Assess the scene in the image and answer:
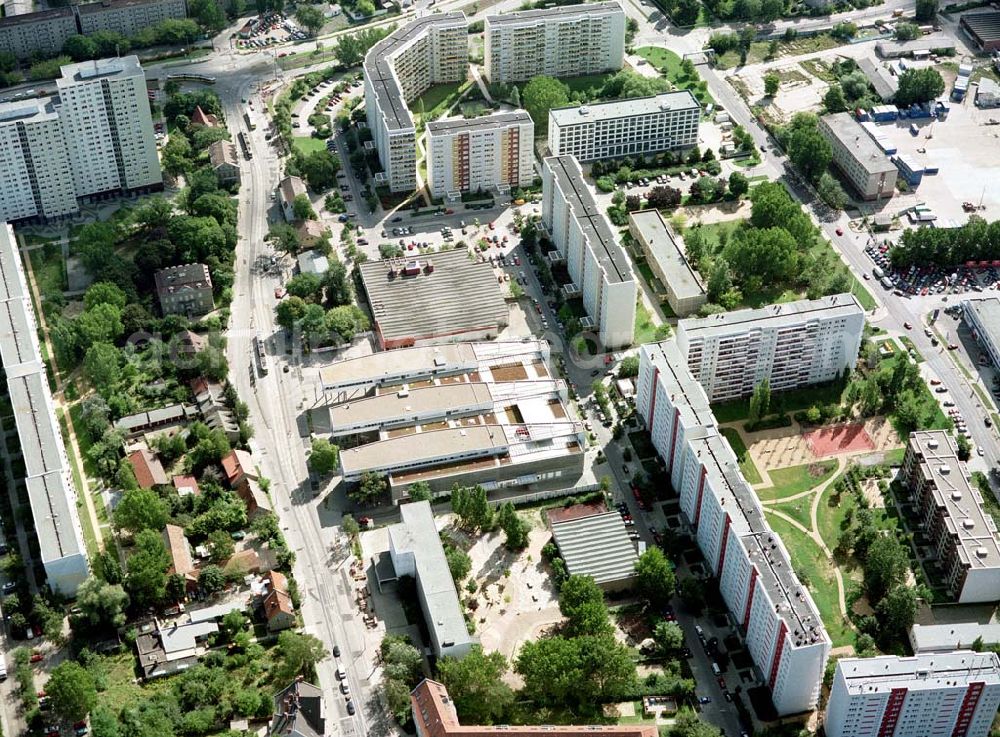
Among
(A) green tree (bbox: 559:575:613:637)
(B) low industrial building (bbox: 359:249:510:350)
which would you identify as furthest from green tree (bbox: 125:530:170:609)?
(B) low industrial building (bbox: 359:249:510:350)

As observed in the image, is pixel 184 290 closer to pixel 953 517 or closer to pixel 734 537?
pixel 734 537

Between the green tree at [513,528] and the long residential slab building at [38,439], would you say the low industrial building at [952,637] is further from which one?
the long residential slab building at [38,439]

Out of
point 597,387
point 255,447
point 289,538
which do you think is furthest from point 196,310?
point 597,387

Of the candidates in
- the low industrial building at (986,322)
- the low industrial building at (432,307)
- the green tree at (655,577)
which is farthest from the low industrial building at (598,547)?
the low industrial building at (986,322)

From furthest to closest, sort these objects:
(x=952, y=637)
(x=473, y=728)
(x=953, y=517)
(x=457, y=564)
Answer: (x=457, y=564), (x=953, y=517), (x=952, y=637), (x=473, y=728)

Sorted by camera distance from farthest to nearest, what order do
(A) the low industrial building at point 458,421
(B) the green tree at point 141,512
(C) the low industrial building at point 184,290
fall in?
1. (C) the low industrial building at point 184,290
2. (A) the low industrial building at point 458,421
3. (B) the green tree at point 141,512

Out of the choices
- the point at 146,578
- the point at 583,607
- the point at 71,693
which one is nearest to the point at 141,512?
the point at 146,578

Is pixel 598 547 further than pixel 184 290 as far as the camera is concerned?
No
